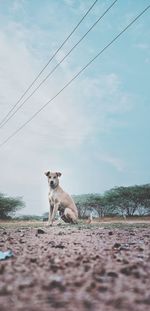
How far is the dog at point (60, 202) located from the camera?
14.6 meters

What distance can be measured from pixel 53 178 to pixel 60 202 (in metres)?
1.13

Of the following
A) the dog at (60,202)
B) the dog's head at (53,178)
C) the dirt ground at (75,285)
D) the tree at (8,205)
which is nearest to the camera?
the dirt ground at (75,285)

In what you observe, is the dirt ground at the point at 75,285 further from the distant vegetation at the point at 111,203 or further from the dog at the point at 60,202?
the distant vegetation at the point at 111,203

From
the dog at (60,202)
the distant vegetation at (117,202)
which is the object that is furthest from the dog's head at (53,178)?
the distant vegetation at (117,202)

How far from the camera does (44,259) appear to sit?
4156 mm

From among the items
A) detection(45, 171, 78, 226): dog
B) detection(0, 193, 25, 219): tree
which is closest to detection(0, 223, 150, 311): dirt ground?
detection(45, 171, 78, 226): dog

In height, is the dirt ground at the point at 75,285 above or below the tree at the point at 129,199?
below

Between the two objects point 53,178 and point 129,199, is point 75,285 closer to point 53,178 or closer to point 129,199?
point 53,178

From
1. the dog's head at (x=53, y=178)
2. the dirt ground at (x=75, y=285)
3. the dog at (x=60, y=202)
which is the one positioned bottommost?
the dirt ground at (x=75, y=285)

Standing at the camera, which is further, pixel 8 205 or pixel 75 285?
pixel 8 205

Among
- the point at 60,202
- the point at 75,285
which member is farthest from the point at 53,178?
the point at 75,285

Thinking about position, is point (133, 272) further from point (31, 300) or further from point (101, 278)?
point (31, 300)

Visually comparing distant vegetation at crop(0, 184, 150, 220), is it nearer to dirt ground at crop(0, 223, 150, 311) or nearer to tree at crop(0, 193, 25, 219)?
tree at crop(0, 193, 25, 219)

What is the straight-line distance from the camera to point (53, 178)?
Answer: 15234mm
